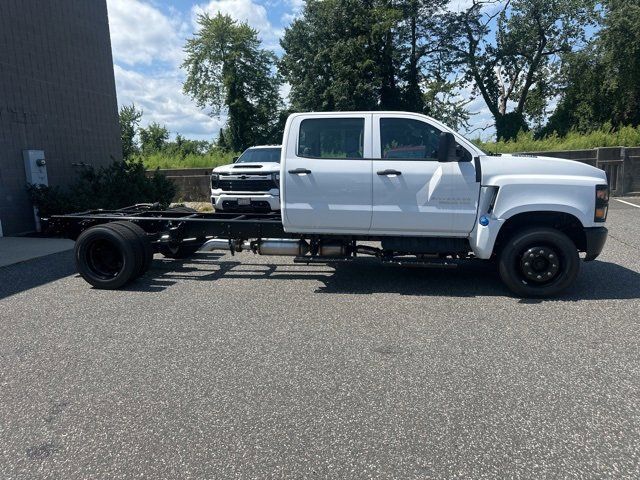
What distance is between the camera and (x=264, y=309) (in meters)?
5.24

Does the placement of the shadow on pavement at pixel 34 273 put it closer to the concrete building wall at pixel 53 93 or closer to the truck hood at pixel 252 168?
the concrete building wall at pixel 53 93

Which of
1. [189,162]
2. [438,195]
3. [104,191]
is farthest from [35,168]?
[438,195]

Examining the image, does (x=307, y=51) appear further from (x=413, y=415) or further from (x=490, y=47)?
(x=413, y=415)

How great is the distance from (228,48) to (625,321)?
149ft

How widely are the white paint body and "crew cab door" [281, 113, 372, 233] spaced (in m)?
0.01

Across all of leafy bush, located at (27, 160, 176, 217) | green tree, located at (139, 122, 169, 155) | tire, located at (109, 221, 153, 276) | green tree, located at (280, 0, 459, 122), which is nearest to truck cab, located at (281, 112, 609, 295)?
tire, located at (109, 221, 153, 276)

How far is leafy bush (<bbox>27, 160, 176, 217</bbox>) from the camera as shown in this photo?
10.6 meters

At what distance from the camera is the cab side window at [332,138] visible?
227 inches

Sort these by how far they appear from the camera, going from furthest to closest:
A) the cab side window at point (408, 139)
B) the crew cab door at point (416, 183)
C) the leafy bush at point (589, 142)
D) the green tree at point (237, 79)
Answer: the green tree at point (237, 79) → the leafy bush at point (589, 142) → the cab side window at point (408, 139) → the crew cab door at point (416, 183)

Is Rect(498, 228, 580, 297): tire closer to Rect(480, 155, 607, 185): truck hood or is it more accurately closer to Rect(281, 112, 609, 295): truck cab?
Rect(281, 112, 609, 295): truck cab

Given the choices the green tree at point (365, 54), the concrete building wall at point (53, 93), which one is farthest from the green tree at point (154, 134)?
the concrete building wall at point (53, 93)

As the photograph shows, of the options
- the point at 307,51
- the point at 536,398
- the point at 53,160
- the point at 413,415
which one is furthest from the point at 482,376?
the point at 307,51

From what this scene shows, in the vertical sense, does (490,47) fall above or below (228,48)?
below

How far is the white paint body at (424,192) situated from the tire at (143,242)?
2.06 metres
